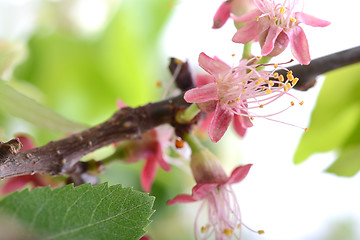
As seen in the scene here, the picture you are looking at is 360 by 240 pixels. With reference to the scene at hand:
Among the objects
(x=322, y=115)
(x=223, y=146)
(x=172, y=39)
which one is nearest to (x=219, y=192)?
(x=322, y=115)

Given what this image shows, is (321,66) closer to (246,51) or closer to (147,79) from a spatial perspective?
(246,51)

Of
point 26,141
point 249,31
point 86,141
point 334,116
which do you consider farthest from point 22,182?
point 334,116

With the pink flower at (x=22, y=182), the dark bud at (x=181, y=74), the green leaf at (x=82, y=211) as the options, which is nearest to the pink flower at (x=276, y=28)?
the dark bud at (x=181, y=74)

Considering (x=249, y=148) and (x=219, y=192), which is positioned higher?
(x=249, y=148)

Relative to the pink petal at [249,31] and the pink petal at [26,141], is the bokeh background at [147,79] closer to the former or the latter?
the pink petal at [26,141]

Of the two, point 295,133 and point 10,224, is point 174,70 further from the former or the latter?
point 295,133

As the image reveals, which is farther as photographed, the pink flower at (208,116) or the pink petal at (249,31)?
the pink flower at (208,116)
